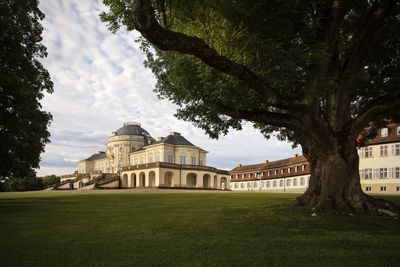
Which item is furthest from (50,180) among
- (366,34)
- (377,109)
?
(366,34)

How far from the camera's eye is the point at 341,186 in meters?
13.6

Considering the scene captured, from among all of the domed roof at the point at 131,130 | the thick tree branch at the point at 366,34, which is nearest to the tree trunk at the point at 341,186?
the thick tree branch at the point at 366,34

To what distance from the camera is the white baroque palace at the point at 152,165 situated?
68.6m

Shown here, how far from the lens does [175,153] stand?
7644 cm

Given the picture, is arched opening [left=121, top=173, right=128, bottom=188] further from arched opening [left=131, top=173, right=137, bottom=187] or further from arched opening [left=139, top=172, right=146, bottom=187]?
arched opening [left=139, top=172, right=146, bottom=187]

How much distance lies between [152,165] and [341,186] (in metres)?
55.8

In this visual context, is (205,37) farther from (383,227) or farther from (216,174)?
(216,174)

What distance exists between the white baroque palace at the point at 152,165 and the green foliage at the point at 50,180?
1368 cm

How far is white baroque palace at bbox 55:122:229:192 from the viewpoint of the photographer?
68.6m

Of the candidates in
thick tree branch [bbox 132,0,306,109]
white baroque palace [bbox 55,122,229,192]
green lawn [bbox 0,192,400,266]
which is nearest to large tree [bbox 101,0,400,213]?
thick tree branch [bbox 132,0,306,109]

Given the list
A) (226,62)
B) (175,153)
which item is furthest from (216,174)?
(226,62)

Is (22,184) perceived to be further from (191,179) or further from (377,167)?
(377,167)

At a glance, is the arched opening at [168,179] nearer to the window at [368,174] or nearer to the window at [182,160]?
the window at [182,160]

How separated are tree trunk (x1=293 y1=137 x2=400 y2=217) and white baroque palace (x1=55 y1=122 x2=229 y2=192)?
51.2 meters
